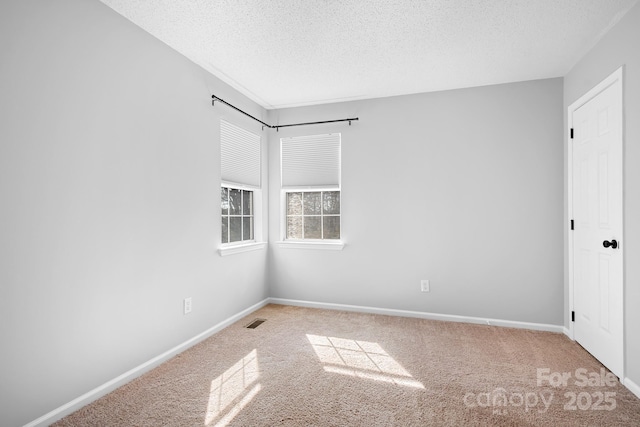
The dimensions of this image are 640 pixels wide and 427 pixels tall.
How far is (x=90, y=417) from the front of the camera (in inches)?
76.1

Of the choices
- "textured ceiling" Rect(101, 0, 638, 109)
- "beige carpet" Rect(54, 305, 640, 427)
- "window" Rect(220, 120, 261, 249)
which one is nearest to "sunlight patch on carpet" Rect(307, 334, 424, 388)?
"beige carpet" Rect(54, 305, 640, 427)

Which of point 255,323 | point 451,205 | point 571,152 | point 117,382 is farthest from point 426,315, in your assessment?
point 117,382

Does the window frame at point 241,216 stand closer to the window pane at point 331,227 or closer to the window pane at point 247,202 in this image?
the window pane at point 247,202

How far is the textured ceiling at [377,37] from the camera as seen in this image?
222 centimetres

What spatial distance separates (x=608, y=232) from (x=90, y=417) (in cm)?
376

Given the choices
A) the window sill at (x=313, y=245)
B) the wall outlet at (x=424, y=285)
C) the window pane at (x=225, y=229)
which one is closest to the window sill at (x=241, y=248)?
the window pane at (x=225, y=229)

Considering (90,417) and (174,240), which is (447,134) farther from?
(90,417)

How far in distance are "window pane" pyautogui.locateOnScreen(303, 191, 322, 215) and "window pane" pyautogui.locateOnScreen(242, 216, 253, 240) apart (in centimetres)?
73

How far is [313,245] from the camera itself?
414 centimetres

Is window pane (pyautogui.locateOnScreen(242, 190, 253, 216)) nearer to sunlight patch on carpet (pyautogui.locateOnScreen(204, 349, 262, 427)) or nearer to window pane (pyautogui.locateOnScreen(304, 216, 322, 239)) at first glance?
window pane (pyautogui.locateOnScreen(304, 216, 322, 239))

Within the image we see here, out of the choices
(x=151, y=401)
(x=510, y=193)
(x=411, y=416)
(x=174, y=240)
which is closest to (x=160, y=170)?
(x=174, y=240)

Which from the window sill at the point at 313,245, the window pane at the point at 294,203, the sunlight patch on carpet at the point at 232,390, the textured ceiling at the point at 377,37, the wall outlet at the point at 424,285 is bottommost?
the sunlight patch on carpet at the point at 232,390

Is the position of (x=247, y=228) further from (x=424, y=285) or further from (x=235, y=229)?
(x=424, y=285)

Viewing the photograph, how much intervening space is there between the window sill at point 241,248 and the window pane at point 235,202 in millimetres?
406
